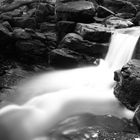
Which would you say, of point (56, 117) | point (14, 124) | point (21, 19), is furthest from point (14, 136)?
point (21, 19)

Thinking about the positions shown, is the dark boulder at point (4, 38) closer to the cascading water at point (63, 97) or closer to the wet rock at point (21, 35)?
the wet rock at point (21, 35)

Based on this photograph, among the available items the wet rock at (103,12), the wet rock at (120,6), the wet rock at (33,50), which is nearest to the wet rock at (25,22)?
the wet rock at (33,50)

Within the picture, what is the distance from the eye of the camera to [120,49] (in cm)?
1383

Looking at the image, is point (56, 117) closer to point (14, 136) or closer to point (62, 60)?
point (14, 136)

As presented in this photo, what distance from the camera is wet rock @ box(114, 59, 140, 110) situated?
930 cm

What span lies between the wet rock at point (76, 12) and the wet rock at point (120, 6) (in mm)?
3668

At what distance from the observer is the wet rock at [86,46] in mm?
14078

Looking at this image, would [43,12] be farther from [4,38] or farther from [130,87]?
[130,87]

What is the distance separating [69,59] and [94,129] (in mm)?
6318

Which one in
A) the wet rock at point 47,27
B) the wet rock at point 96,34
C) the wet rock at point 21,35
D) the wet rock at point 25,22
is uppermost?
the wet rock at point 96,34

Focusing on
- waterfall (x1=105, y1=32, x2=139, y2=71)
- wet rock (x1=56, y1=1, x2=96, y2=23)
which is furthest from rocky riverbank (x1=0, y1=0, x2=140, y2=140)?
waterfall (x1=105, y1=32, x2=139, y2=71)

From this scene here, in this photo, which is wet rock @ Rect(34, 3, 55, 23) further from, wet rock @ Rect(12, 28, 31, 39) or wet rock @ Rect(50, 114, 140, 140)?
wet rock @ Rect(50, 114, 140, 140)

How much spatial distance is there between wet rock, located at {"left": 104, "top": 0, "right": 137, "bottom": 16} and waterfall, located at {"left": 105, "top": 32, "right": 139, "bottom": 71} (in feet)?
19.9

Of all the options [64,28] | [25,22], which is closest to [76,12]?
[64,28]
